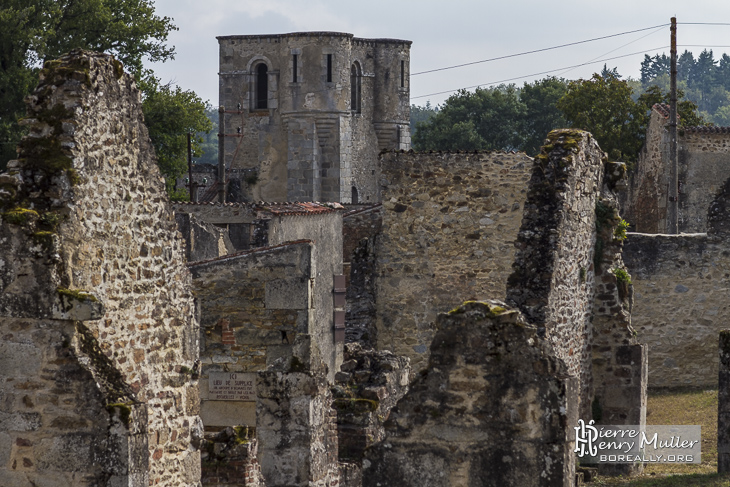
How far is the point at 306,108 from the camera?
2445 inches

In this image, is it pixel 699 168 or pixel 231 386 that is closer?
pixel 231 386

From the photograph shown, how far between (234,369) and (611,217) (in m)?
5.27

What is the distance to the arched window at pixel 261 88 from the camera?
208ft

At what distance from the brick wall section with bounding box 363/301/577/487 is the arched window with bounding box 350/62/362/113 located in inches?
2176

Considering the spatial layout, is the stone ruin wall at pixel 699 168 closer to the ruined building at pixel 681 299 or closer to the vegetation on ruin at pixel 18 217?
the ruined building at pixel 681 299

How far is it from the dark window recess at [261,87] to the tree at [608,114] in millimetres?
20223

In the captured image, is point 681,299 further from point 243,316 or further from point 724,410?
point 243,316

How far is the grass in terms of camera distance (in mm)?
13961

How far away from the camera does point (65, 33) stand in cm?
3797

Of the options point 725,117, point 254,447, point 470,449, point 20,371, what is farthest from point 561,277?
point 725,117

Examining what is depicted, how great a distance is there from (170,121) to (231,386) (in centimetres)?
2353

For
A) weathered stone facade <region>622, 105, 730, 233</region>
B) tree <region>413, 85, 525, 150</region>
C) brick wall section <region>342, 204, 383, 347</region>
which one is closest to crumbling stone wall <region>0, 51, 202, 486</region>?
brick wall section <region>342, 204, 383, 347</region>

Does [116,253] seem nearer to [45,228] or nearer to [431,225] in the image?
[45,228]

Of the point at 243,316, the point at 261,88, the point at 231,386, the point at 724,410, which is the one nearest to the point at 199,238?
the point at 243,316
